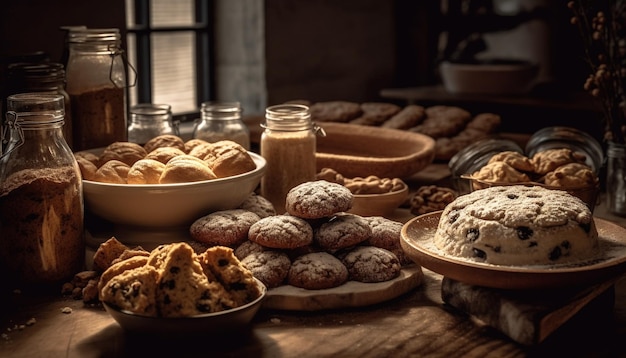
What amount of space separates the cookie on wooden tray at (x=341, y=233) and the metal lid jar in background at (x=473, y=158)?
0.63 metres

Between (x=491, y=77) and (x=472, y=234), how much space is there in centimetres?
223

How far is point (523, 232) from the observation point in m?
1.31

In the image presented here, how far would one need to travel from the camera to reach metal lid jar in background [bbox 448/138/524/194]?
6.80ft

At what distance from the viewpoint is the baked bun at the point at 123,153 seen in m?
1.68

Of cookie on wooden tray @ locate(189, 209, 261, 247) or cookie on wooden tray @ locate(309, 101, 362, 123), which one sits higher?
cookie on wooden tray @ locate(309, 101, 362, 123)

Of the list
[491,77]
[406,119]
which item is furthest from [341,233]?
[491,77]

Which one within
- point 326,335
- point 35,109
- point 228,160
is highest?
point 35,109

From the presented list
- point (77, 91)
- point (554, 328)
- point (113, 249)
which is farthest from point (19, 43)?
point (554, 328)

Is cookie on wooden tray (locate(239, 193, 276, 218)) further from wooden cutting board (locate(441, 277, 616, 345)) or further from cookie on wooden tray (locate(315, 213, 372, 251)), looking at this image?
wooden cutting board (locate(441, 277, 616, 345))

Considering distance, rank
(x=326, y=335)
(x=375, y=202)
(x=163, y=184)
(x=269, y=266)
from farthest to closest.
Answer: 1. (x=375, y=202)
2. (x=163, y=184)
3. (x=269, y=266)
4. (x=326, y=335)

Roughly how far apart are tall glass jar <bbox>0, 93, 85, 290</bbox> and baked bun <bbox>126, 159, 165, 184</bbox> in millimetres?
116

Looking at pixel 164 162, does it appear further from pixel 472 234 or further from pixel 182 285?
pixel 472 234

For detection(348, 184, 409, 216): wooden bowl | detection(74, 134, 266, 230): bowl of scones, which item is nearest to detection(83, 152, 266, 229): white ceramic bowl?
detection(74, 134, 266, 230): bowl of scones

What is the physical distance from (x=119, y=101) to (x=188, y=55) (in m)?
1.30
